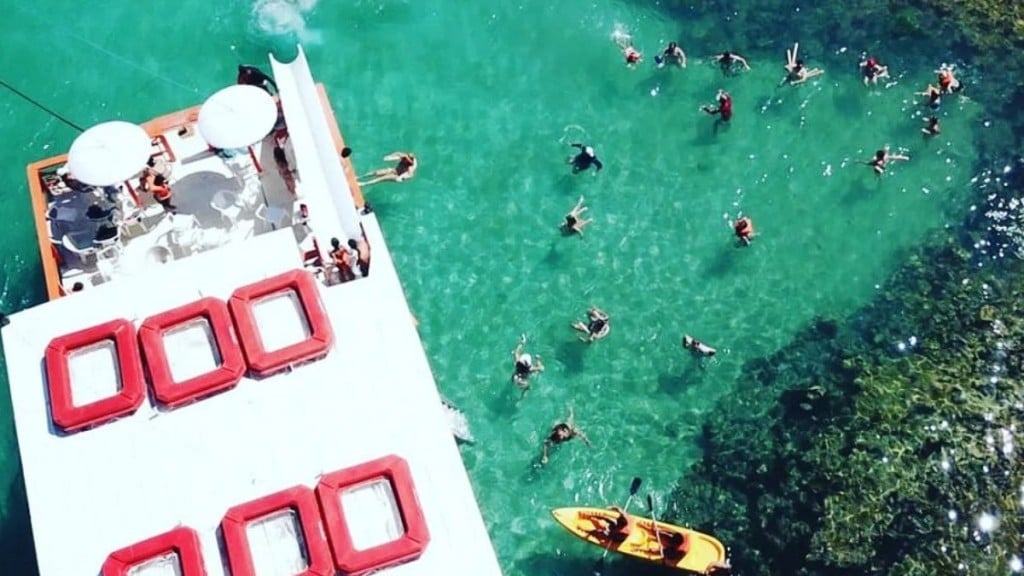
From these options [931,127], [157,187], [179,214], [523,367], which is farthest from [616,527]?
Result: [931,127]

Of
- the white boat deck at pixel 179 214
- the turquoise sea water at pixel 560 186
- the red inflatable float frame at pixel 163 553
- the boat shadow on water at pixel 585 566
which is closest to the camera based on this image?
the red inflatable float frame at pixel 163 553

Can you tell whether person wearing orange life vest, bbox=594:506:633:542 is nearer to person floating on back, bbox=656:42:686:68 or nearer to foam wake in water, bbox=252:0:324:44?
person floating on back, bbox=656:42:686:68

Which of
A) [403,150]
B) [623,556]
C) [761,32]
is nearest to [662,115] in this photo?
[761,32]

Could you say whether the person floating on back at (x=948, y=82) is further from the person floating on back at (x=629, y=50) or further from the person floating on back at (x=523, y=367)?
the person floating on back at (x=523, y=367)

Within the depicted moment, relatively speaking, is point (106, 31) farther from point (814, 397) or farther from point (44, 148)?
point (814, 397)

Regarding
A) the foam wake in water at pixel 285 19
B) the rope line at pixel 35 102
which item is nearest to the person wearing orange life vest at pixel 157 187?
the rope line at pixel 35 102

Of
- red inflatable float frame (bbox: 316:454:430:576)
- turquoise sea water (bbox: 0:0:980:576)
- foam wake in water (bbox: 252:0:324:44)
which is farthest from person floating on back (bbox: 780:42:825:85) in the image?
red inflatable float frame (bbox: 316:454:430:576)
